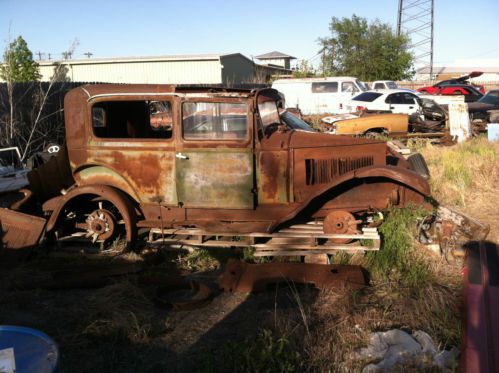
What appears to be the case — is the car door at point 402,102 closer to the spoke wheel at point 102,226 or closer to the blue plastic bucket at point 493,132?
the blue plastic bucket at point 493,132

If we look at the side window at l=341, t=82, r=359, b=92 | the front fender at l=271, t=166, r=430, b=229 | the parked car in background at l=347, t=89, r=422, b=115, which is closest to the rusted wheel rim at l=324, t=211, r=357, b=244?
the front fender at l=271, t=166, r=430, b=229

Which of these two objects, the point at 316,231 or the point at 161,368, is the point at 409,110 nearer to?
the point at 316,231

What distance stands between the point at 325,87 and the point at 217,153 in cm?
1509

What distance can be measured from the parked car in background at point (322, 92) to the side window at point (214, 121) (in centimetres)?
1391

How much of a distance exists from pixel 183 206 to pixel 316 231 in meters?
1.60

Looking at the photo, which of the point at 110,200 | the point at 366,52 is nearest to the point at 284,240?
the point at 110,200

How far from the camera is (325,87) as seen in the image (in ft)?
63.3

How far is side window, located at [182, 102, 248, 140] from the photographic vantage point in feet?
16.9

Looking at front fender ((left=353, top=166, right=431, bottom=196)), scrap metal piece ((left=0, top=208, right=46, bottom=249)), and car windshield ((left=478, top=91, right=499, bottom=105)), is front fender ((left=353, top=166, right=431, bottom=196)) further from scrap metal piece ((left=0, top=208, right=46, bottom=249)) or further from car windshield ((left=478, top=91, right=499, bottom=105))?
car windshield ((left=478, top=91, right=499, bottom=105))

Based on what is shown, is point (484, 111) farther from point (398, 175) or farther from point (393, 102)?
point (398, 175)

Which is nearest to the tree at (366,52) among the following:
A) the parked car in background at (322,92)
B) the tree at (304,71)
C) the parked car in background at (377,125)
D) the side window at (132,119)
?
the tree at (304,71)

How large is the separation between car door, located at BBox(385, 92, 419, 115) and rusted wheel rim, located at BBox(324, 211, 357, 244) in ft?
37.3

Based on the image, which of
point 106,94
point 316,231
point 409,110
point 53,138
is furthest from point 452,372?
point 409,110

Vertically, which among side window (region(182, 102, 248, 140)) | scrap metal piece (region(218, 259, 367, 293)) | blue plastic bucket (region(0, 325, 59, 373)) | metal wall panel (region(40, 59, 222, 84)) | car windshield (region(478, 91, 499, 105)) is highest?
metal wall panel (region(40, 59, 222, 84))
